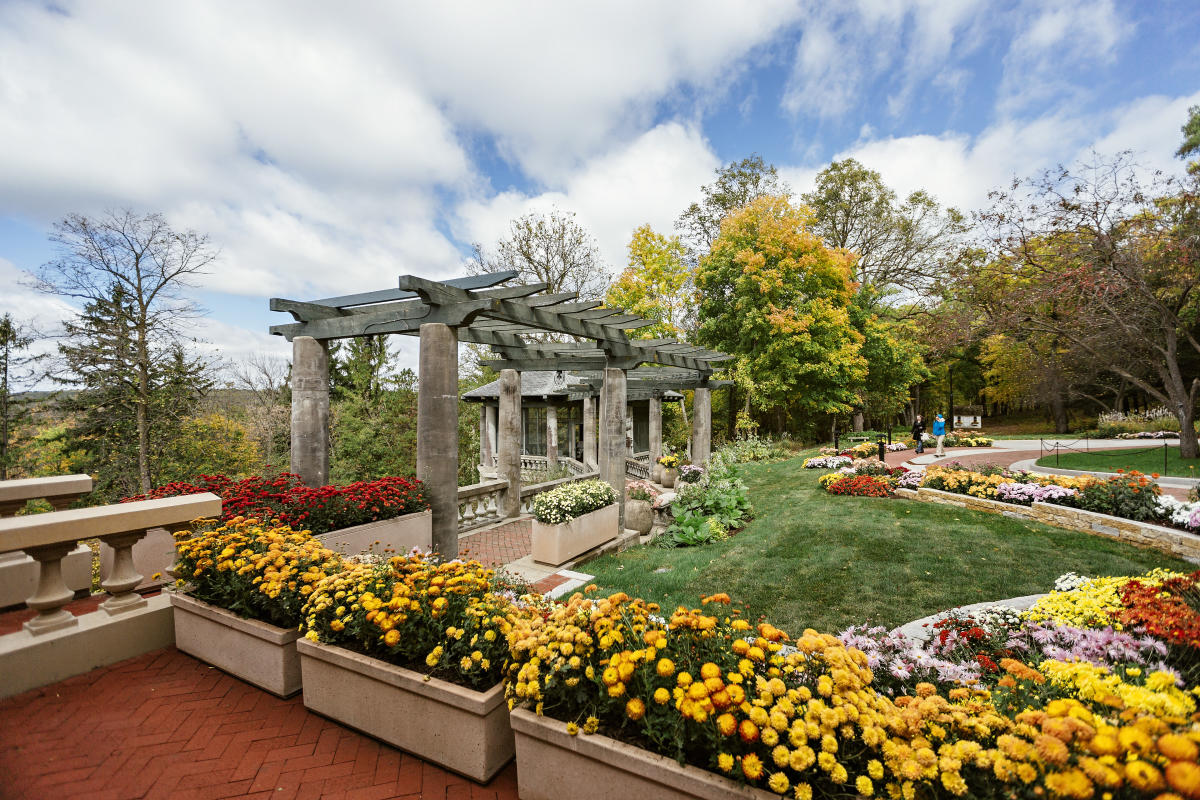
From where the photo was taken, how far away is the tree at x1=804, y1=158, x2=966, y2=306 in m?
24.3

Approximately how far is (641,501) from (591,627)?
7494mm

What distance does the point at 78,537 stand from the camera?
3002 millimetres

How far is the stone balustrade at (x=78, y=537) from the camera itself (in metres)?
2.89

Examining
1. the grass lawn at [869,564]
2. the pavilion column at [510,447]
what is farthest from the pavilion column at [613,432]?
the pavilion column at [510,447]

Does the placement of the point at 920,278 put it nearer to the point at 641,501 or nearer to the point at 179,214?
the point at 641,501

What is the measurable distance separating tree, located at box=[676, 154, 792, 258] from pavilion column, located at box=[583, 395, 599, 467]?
13.2 m

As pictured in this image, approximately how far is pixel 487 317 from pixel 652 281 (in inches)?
666

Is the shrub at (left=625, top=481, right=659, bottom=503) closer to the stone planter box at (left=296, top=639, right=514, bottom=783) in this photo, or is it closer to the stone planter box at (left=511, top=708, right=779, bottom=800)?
the stone planter box at (left=296, top=639, right=514, bottom=783)

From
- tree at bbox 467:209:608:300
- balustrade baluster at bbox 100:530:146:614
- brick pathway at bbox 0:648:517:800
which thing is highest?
tree at bbox 467:209:608:300

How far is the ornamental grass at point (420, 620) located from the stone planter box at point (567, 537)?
420 centimetres

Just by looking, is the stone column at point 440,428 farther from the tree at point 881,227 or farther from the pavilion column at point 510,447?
the tree at point 881,227

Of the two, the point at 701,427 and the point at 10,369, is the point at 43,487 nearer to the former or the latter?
the point at 701,427

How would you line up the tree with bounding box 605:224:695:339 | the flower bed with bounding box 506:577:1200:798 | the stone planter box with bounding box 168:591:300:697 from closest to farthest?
the flower bed with bounding box 506:577:1200:798 → the stone planter box with bounding box 168:591:300:697 → the tree with bounding box 605:224:695:339

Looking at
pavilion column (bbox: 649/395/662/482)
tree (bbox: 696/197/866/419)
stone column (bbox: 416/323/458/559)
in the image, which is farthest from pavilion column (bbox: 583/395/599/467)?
stone column (bbox: 416/323/458/559)
